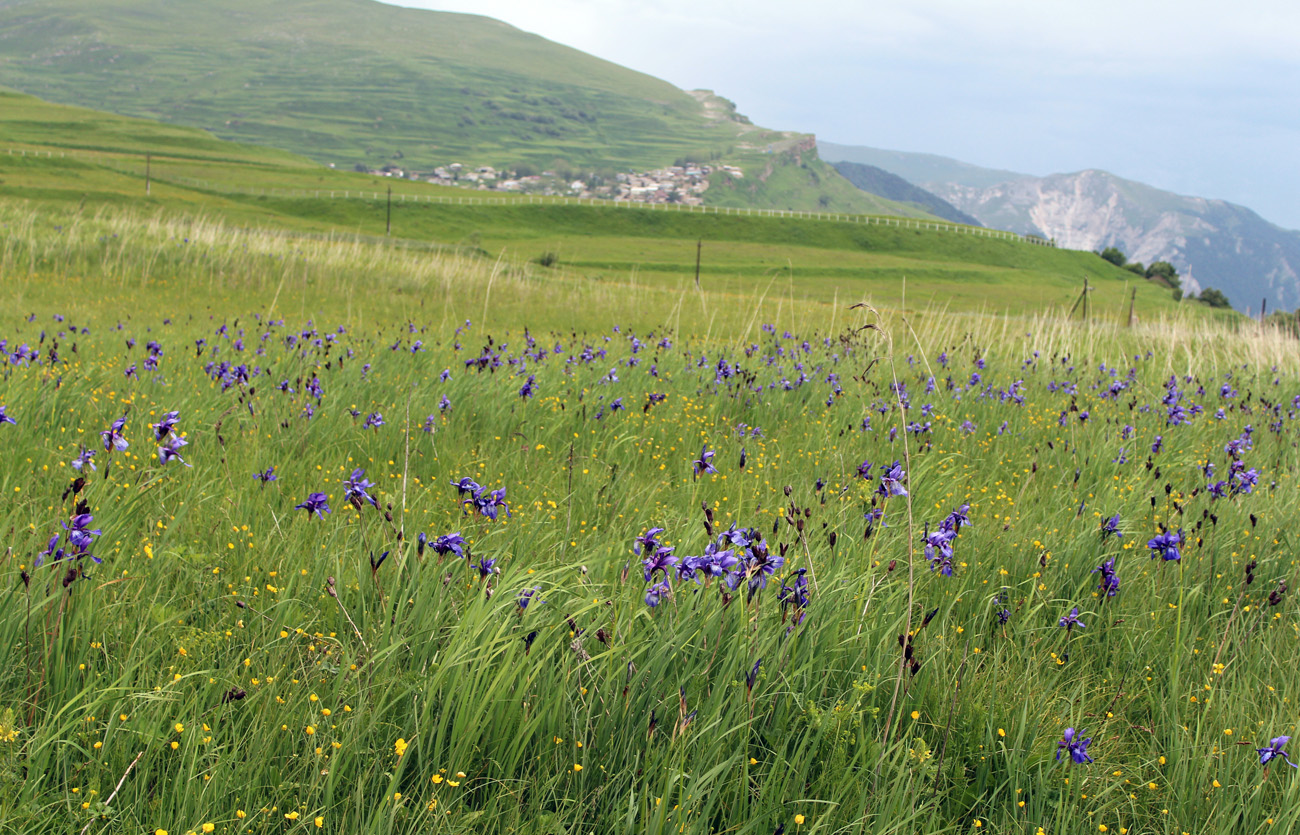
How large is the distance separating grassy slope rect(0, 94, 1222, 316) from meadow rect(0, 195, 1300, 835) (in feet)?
161

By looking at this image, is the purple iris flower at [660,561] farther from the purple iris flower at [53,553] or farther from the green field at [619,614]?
the purple iris flower at [53,553]

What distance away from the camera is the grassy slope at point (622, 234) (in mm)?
65188

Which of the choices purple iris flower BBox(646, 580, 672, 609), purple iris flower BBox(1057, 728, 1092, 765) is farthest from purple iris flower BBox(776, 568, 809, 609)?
purple iris flower BBox(1057, 728, 1092, 765)

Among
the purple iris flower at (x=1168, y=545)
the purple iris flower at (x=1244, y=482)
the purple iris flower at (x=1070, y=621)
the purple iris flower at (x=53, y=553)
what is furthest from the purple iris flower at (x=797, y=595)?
the purple iris flower at (x=1244, y=482)

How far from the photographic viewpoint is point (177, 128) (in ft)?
513

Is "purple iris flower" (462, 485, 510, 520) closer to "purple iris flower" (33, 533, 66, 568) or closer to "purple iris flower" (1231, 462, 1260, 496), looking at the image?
"purple iris flower" (33, 533, 66, 568)

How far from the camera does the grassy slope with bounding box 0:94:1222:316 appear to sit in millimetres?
65188

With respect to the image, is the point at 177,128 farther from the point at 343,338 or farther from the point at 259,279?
the point at 343,338

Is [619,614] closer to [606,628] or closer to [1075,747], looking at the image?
[606,628]

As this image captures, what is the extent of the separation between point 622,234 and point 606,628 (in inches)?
3870

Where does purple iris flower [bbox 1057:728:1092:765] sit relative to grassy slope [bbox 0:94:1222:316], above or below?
below

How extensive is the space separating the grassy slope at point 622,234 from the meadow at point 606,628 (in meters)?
49.2

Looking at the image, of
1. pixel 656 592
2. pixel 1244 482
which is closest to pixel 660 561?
pixel 656 592

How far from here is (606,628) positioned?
262cm
